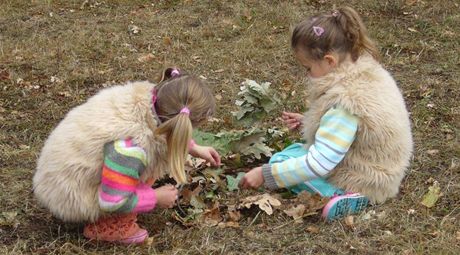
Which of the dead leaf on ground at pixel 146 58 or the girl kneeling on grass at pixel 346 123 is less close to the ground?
the girl kneeling on grass at pixel 346 123

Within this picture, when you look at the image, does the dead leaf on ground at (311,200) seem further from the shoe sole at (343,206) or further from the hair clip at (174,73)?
the hair clip at (174,73)

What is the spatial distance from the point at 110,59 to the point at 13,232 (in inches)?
107

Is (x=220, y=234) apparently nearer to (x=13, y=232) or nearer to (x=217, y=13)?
(x=13, y=232)

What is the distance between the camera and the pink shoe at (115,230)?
9.59 ft

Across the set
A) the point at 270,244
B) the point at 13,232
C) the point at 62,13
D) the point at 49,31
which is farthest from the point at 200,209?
the point at 62,13

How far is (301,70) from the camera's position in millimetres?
5352

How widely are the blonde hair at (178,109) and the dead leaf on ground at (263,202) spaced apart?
0.52 meters

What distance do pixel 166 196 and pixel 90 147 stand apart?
1.39 ft

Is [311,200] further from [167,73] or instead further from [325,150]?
[167,73]

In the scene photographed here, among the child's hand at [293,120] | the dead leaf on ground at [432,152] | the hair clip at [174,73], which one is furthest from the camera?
the dead leaf on ground at [432,152]

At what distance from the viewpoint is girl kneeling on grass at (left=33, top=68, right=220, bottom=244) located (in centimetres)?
272

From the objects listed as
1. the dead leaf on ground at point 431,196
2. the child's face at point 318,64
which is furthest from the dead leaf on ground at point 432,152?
the child's face at point 318,64

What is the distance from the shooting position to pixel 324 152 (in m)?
3.07

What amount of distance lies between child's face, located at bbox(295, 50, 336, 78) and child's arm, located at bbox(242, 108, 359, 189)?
21cm
